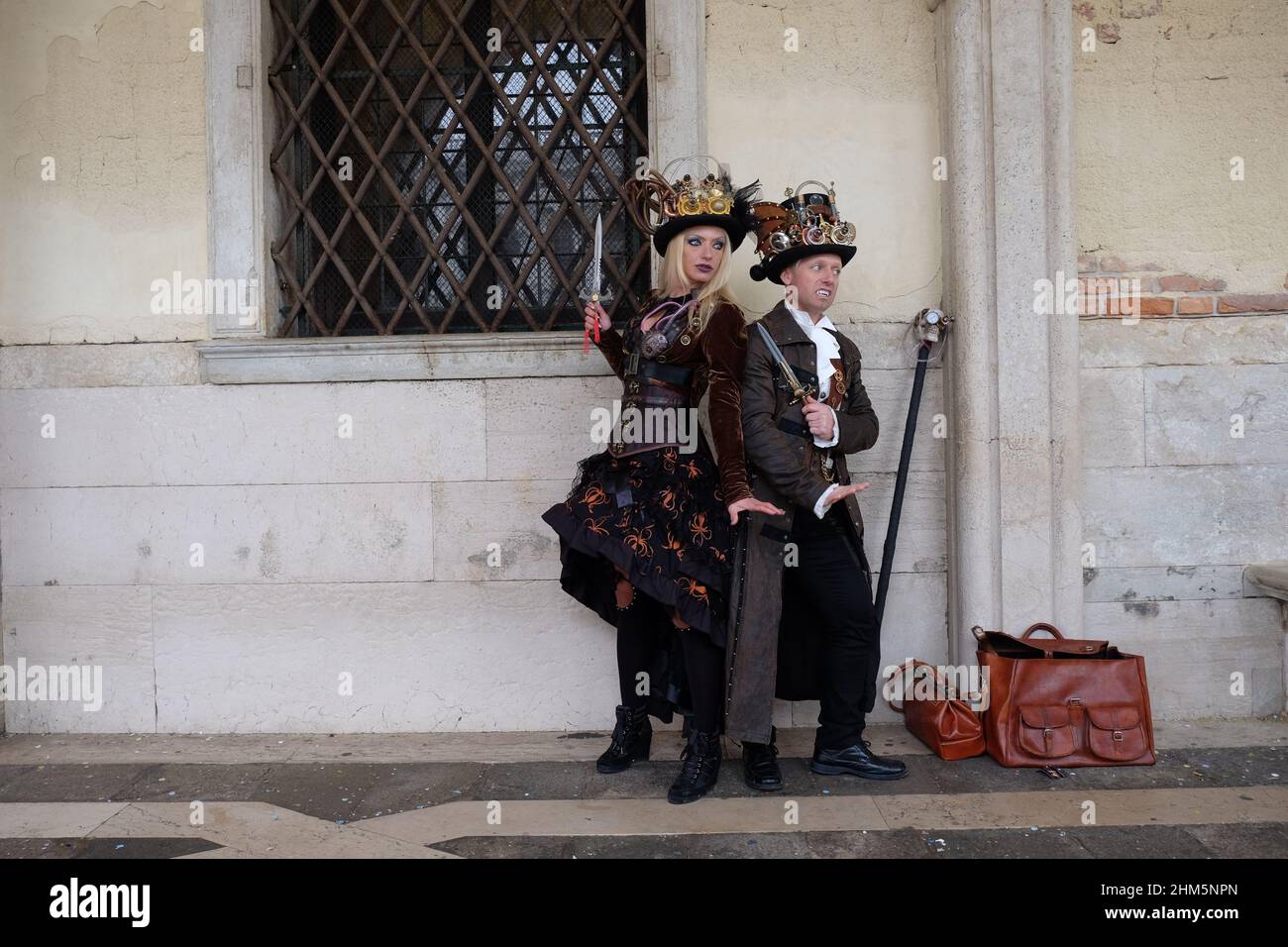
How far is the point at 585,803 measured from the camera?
11.2 feet

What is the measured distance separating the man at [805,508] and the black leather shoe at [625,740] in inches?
17.7

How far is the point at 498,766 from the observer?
381cm

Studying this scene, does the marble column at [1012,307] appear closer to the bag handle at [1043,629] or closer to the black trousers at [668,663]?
the bag handle at [1043,629]

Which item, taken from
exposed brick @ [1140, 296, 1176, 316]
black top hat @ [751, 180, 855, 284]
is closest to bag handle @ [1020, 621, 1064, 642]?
exposed brick @ [1140, 296, 1176, 316]

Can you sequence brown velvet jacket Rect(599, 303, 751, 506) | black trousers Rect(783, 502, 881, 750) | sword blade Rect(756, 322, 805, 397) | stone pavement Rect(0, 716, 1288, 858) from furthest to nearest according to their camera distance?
black trousers Rect(783, 502, 881, 750), sword blade Rect(756, 322, 805, 397), brown velvet jacket Rect(599, 303, 751, 506), stone pavement Rect(0, 716, 1288, 858)

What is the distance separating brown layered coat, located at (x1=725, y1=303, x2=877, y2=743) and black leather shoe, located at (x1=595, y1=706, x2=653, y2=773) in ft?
1.53

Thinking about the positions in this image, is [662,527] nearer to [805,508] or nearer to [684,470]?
[684,470]

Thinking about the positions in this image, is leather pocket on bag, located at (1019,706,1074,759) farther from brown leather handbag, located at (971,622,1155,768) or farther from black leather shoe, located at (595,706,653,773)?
black leather shoe, located at (595,706,653,773)

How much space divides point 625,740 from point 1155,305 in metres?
3.02

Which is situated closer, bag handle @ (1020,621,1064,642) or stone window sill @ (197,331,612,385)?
bag handle @ (1020,621,1064,642)

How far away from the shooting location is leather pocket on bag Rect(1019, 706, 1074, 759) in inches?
142

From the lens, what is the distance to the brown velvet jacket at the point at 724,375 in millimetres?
3338

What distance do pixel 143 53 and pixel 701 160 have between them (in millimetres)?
2629
